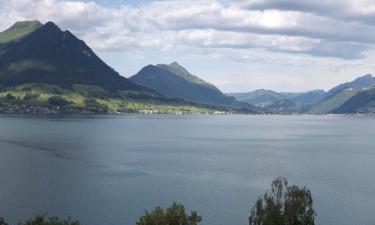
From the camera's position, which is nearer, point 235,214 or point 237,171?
point 235,214

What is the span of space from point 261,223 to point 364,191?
80643mm

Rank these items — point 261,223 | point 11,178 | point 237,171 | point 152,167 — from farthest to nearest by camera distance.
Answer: point 152,167, point 237,171, point 11,178, point 261,223

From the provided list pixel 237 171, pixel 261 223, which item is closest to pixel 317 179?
pixel 237 171

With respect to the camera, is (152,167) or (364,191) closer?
(364,191)

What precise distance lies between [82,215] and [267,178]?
71.7 m

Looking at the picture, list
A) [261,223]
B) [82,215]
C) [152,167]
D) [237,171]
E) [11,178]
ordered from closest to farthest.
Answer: [261,223] < [82,215] < [11,178] < [237,171] < [152,167]

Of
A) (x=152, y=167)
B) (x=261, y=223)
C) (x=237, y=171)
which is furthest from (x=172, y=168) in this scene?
(x=261, y=223)

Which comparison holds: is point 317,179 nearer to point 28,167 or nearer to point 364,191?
point 364,191

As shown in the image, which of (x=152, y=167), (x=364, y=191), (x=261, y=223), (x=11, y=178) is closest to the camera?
(x=261, y=223)

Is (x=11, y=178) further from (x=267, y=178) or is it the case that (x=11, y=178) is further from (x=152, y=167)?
(x=267, y=178)

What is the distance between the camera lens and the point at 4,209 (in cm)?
11744

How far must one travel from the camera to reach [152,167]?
632 ft

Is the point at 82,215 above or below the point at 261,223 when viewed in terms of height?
below

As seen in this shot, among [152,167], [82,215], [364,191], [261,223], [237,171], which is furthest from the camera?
[152,167]
